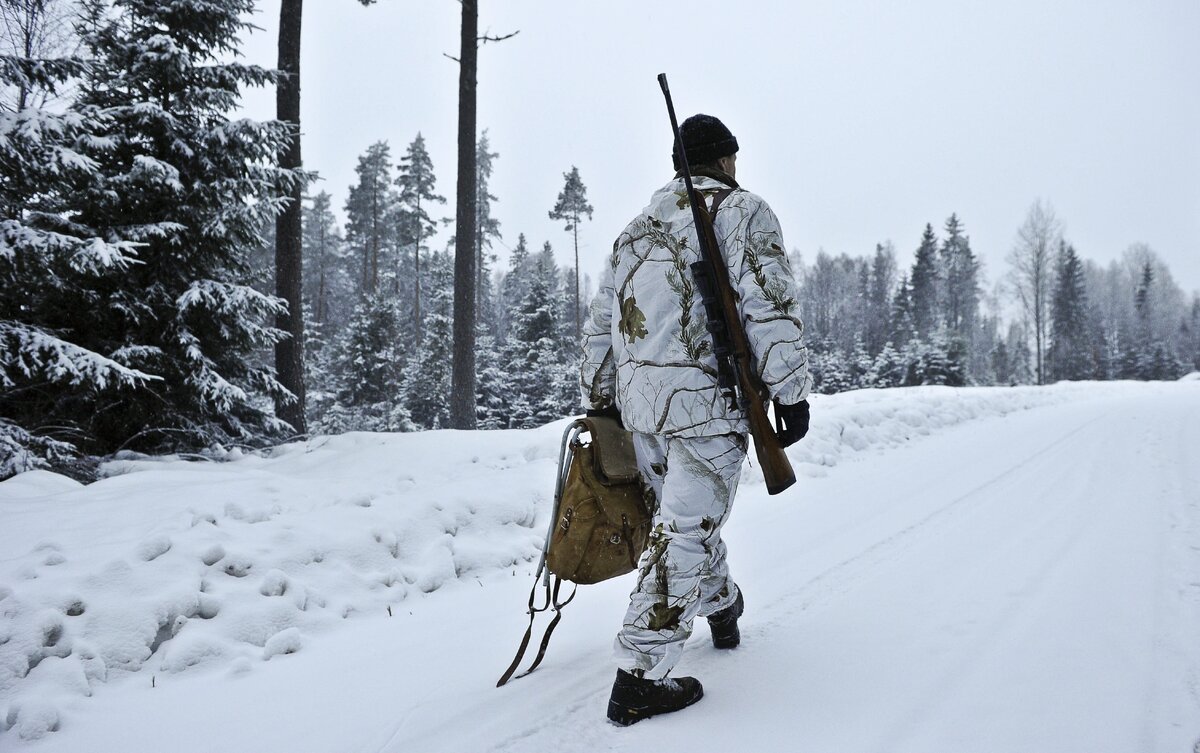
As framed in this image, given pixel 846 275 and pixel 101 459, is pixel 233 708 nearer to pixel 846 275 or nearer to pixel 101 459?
pixel 101 459

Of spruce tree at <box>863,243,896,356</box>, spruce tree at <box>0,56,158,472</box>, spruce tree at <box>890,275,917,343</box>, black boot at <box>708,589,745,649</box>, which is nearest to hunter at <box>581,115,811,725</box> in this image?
black boot at <box>708,589,745,649</box>

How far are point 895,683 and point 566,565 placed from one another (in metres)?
1.23

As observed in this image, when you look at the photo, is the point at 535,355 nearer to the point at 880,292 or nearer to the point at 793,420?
the point at 793,420

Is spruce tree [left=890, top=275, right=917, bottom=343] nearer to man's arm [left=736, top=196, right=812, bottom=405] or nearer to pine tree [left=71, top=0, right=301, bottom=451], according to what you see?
pine tree [left=71, top=0, right=301, bottom=451]

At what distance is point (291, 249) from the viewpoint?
7887 millimetres

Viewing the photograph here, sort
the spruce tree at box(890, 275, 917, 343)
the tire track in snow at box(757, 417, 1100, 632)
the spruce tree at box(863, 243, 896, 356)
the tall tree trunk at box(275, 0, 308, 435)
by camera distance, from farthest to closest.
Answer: the spruce tree at box(863, 243, 896, 356) → the spruce tree at box(890, 275, 917, 343) → the tall tree trunk at box(275, 0, 308, 435) → the tire track in snow at box(757, 417, 1100, 632)

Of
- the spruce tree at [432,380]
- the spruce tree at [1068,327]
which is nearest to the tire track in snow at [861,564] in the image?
the spruce tree at [432,380]

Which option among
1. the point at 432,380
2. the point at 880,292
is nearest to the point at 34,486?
the point at 432,380

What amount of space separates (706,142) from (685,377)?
95cm

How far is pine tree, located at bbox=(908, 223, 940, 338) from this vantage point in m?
48.3

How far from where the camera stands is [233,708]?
2299 mm

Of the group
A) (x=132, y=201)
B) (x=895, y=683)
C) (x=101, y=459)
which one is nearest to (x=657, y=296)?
Result: (x=895, y=683)

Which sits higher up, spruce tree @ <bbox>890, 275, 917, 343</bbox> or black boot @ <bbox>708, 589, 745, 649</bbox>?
spruce tree @ <bbox>890, 275, 917, 343</bbox>

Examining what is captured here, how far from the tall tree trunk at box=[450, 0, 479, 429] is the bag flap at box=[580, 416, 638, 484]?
21.1 feet
